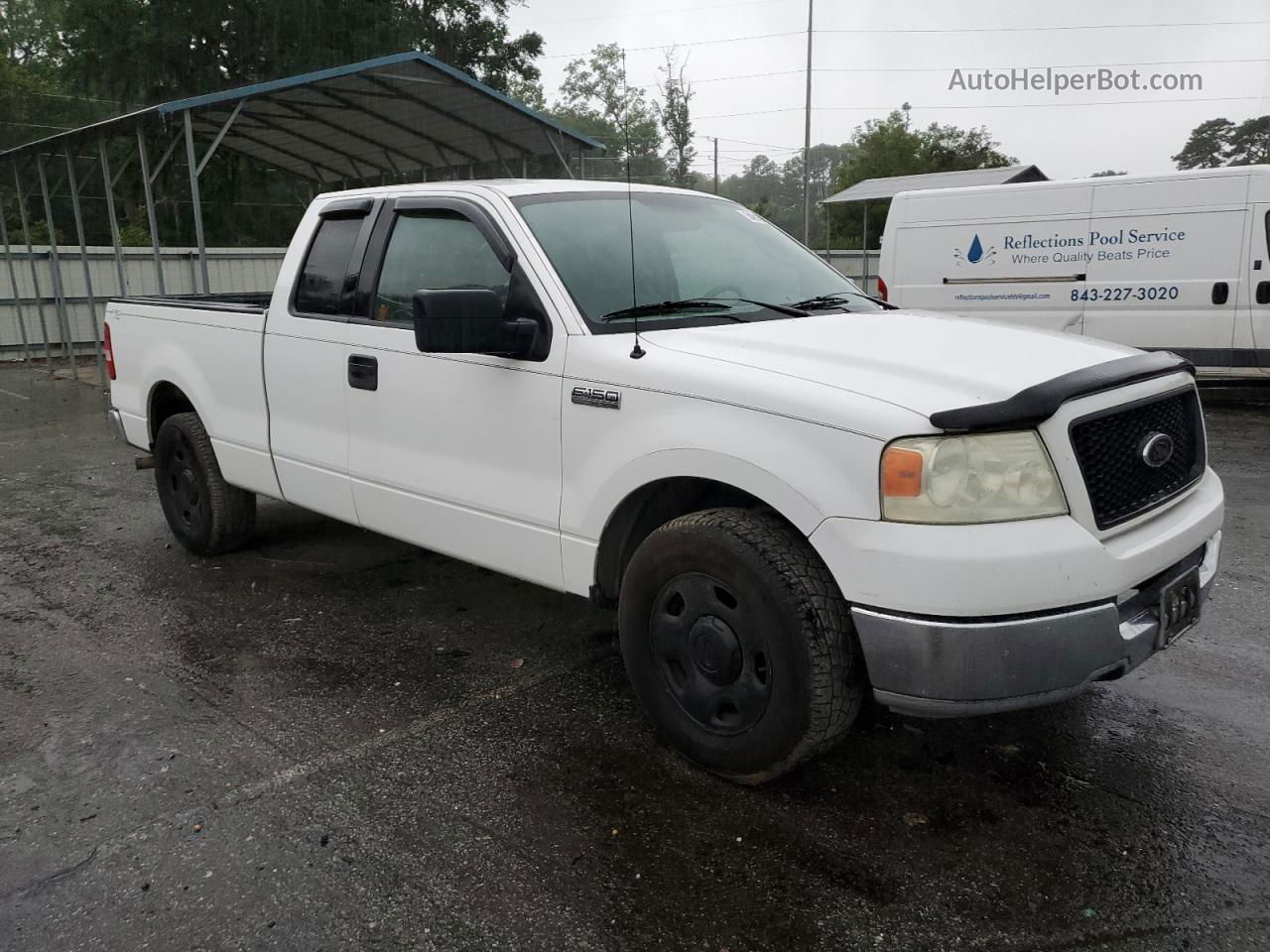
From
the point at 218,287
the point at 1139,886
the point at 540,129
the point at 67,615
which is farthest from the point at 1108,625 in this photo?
the point at 218,287

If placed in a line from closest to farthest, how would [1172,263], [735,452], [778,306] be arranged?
[735,452]
[778,306]
[1172,263]

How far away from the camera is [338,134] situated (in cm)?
1498

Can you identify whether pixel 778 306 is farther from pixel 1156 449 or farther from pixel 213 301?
pixel 213 301

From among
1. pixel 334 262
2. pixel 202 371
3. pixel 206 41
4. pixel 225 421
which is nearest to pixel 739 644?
pixel 334 262

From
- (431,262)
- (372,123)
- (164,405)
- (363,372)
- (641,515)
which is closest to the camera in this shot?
(641,515)

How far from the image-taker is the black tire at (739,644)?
2850 millimetres

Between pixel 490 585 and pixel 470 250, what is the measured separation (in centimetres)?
190

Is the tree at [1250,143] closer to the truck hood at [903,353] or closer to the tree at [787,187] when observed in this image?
the tree at [787,187]

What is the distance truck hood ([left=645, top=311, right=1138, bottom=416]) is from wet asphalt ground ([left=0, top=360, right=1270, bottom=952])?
127cm

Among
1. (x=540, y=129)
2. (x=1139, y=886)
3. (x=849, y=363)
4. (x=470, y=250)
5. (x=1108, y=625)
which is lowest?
(x=1139, y=886)

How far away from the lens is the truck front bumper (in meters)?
2.65

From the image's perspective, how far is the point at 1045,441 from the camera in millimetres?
2732

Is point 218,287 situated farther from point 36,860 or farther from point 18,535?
point 36,860

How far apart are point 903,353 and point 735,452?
633 millimetres
